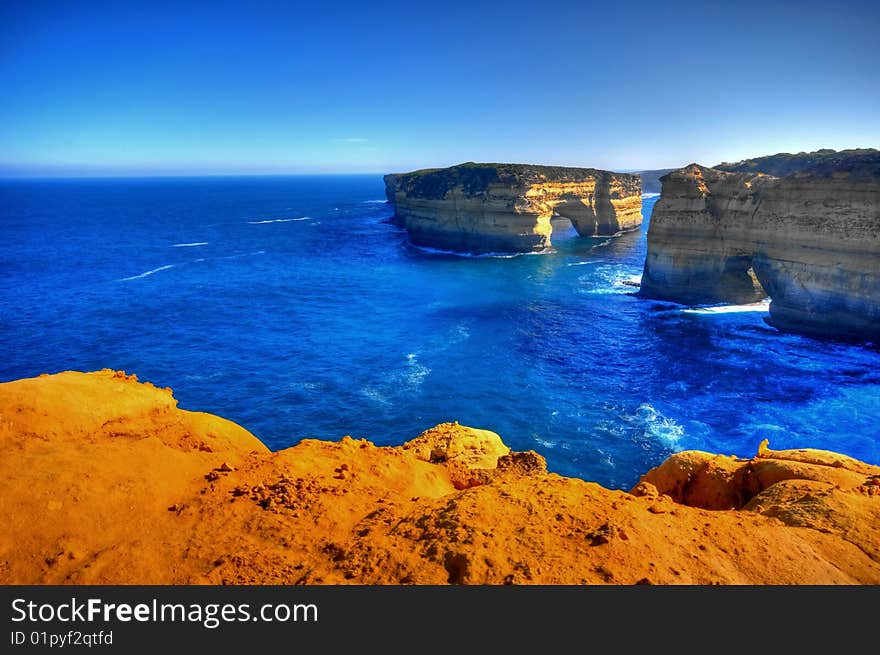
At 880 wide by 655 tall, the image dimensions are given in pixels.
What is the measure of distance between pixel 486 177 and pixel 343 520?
75.4 m

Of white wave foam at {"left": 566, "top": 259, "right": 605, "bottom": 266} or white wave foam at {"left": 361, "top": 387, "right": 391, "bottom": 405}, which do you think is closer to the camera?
white wave foam at {"left": 361, "top": 387, "right": 391, "bottom": 405}

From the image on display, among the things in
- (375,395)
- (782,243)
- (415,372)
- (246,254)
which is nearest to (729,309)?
(782,243)

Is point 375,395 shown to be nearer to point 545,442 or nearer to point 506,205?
point 545,442

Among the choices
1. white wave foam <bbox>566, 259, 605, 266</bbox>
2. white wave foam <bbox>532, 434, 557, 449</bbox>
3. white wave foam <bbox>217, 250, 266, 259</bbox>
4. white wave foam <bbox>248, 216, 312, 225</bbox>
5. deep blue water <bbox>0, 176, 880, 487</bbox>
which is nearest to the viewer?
white wave foam <bbox>532, 434, 557, 449</bbox>

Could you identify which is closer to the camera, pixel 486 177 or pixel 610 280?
pixel 610 280

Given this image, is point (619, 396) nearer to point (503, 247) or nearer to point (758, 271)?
point (758, 271)

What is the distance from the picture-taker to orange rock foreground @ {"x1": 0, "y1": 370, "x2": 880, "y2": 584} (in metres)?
8.25

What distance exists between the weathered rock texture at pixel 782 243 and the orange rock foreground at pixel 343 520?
32.0 metres

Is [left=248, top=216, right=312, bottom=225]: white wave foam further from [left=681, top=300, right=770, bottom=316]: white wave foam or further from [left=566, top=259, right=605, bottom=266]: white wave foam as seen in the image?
[left=681, top=300, right=770, bottom=316]: white wave foam

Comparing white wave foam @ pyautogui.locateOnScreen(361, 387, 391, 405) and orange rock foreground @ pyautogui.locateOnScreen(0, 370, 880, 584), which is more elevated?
orange rock foreground @ pyautogui.locateOnScreen(0, 370, 880, 584)

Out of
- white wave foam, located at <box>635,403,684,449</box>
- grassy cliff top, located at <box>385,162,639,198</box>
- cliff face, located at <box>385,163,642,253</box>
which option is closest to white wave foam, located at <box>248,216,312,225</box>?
cliff face, located at <box>385,163,642,253</box>

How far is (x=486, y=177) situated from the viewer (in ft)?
261

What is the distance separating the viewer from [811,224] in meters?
39.9
